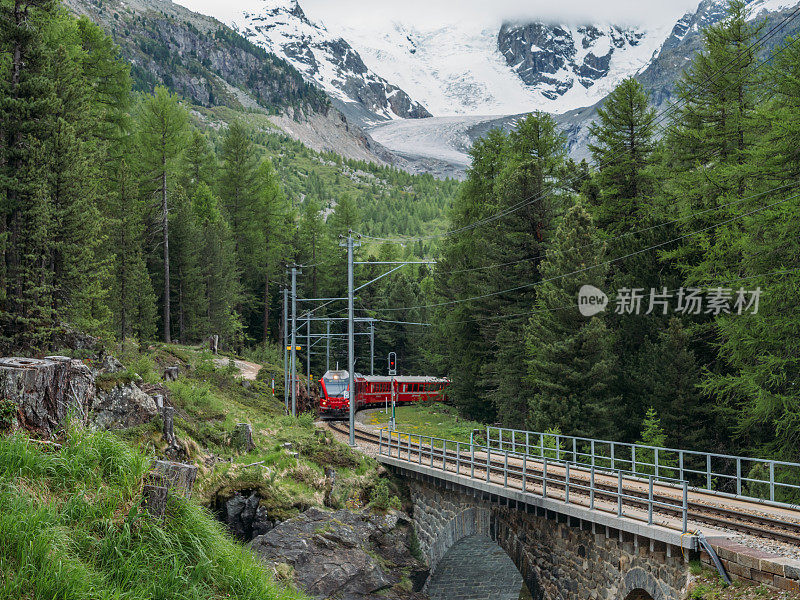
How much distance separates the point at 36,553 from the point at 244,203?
184 feet

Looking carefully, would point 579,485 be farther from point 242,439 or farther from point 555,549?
point 242,439

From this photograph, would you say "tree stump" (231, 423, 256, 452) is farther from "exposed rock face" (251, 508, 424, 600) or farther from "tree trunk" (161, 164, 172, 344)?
"tree trunk" (161, 164, 172, 344)

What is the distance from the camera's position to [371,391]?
48.7 m

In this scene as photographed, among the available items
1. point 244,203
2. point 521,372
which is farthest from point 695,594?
point 244,203

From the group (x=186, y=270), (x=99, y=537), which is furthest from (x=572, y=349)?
(x=186, y=270)

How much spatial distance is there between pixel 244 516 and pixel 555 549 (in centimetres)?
799

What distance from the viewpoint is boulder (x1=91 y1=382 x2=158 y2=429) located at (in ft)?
48.7

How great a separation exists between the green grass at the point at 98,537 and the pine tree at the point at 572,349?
64.3ft

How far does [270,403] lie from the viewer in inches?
1446

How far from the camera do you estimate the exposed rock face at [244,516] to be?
17.5 m

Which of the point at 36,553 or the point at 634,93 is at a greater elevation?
the point at 634,93

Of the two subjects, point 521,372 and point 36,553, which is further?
point 521,372

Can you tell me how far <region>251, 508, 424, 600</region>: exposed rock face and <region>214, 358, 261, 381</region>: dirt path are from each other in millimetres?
20065

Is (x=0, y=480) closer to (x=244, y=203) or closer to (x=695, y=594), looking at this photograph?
(x=695, y=594)
